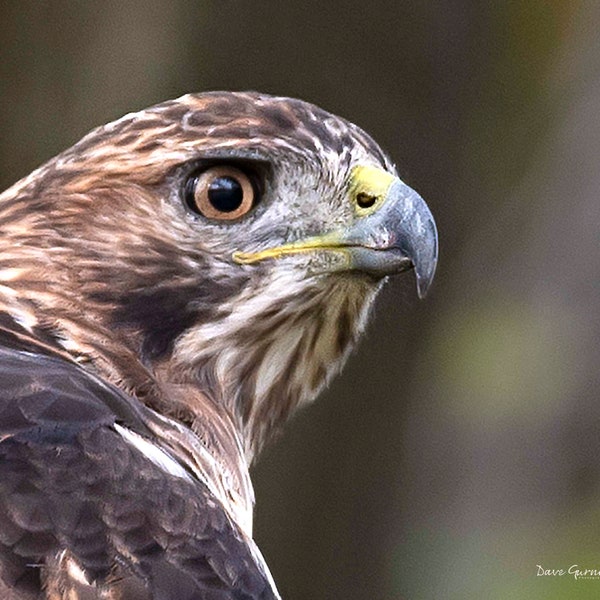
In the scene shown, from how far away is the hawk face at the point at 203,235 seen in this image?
3.38 metres

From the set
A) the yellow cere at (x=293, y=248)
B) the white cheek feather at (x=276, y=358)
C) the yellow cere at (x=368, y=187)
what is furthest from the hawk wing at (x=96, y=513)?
the yellow cere at (x=368, y=187)

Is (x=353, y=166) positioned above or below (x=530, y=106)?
above

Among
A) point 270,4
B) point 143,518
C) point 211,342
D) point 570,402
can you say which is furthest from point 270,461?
point 143,518

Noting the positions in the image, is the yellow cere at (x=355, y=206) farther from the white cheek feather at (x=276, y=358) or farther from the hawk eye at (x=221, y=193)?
the white cheek feather at (x=276, y=358)

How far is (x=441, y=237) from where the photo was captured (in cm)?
673

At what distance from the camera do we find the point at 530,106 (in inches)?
275

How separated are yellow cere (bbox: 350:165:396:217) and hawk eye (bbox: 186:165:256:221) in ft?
0.70

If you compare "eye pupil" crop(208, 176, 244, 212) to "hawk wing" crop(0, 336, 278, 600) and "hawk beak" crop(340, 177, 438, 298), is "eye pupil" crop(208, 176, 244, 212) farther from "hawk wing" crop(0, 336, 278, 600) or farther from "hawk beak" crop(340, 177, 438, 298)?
"hawk wing" crop(0, 336, 278, 600)

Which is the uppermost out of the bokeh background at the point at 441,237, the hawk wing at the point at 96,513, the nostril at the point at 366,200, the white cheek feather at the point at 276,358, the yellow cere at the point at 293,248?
the nostril at the point at 366,200

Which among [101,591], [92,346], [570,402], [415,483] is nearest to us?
[101,591]

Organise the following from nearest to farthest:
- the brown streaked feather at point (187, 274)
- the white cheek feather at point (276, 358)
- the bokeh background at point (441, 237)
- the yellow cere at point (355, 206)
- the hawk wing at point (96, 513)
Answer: the hawk wing at point (96, 513) → the brown streaked feather at point (187, 274) → the yellow cere at point (355, 206) → the white cheek feather at point (276, 358) → the bokeh background at point (441, 237)

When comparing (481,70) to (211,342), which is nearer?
(211,342)

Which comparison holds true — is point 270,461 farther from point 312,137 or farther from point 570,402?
point 312,137

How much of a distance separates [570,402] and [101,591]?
4106mm
